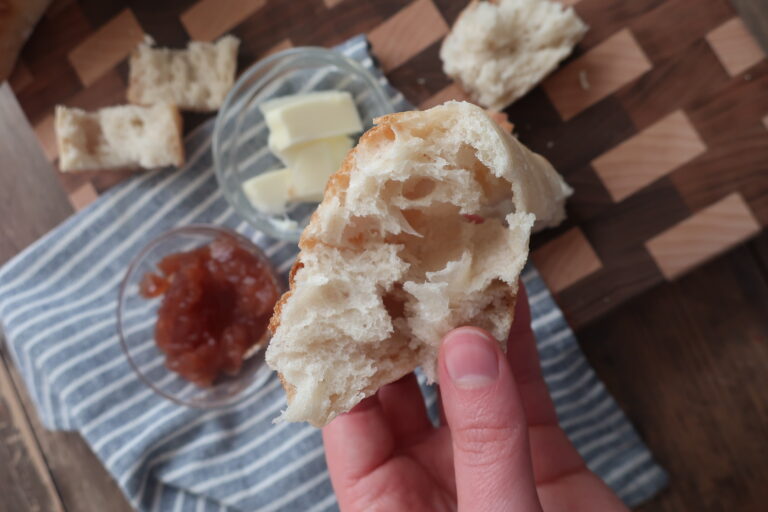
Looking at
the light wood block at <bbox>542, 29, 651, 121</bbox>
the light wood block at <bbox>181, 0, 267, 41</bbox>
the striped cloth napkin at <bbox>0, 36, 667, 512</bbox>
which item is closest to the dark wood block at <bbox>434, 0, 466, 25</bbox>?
the striped cloth napkin at <bbox>0, 36, 667, 512</bbox>

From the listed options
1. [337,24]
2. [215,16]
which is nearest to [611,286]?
[337,24]

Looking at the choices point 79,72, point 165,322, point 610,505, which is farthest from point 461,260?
point 79,72

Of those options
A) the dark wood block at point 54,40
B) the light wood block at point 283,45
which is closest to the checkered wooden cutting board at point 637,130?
the light wood block at point 283,45

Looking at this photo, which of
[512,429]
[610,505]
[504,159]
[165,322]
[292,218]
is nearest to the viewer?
[504,159]

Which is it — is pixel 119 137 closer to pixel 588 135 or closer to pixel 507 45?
pixel 507 45

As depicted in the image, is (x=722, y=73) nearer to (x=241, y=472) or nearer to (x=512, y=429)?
(x=512, y=429)
